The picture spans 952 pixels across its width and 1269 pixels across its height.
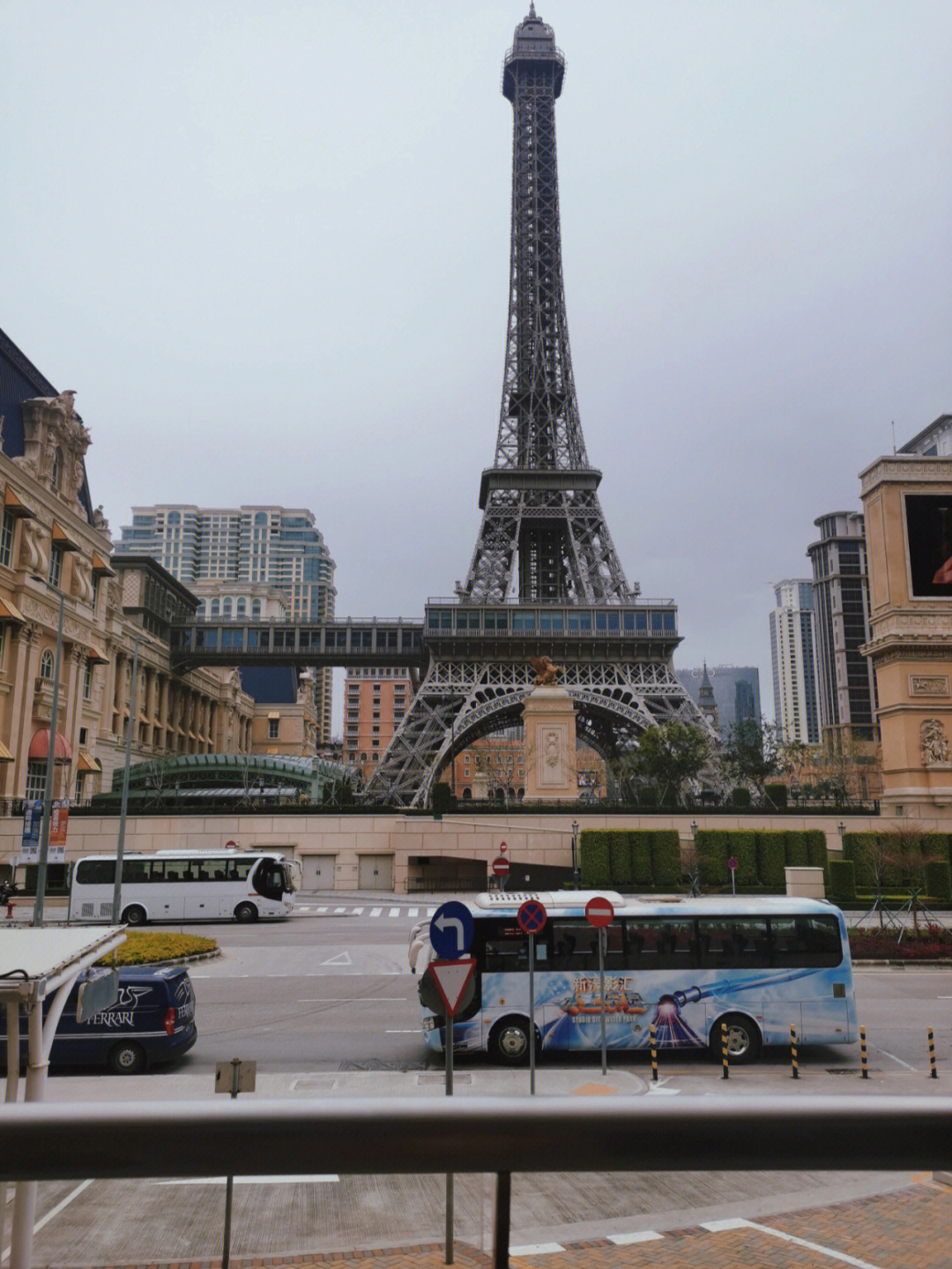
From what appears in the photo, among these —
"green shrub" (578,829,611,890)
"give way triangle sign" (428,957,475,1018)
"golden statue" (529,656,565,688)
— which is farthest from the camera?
"golden statue" (529,656,565,688)

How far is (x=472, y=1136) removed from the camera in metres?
1.75

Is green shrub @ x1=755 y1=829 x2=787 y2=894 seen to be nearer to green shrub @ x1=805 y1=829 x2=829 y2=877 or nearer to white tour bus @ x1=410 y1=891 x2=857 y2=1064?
green shrub @ x1=805 y1=829 x2=829 y2=877

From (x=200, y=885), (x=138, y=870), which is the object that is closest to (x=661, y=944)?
(x=200, y=885)

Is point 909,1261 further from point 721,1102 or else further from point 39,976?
point 39,976

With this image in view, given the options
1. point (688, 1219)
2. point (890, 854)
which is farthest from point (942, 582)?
point (688, 1219)

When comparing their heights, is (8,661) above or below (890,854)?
above

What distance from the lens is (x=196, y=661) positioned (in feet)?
281

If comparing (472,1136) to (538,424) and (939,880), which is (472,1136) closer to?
(939,880)

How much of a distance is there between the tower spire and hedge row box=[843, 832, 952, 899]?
37829mm

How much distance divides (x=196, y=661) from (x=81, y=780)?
27.0 meters

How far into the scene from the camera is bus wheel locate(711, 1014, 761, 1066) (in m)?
16.0

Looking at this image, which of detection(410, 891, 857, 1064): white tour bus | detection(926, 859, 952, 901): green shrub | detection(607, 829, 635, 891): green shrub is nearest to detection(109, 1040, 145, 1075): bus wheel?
detection(410, 891, 857, 1064): white tour bus

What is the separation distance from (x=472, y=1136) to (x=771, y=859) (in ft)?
145

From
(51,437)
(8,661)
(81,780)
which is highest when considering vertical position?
(51,437)
